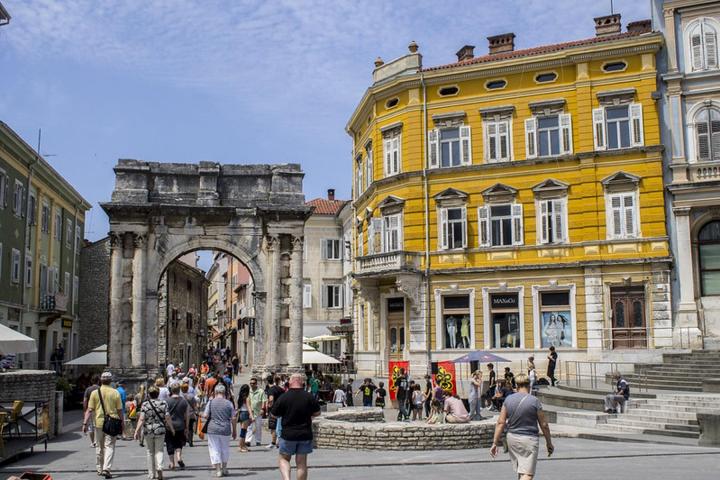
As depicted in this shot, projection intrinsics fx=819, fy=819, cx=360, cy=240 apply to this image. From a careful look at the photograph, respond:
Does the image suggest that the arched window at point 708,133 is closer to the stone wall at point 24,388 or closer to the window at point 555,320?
the window at point 555,320

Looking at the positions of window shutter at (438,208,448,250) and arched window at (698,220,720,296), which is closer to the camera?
arched window at (698,220,720,296)

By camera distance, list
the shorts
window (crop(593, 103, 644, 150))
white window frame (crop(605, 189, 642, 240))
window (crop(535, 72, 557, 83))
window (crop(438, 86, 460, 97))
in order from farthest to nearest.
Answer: window (crop(438, 86, 460, 97))
window (crop(535, 72, 557, 83))
window (crop(593, 103, 644, 150))
white window frame (crop(605, 189, 642, 240))
the shorts

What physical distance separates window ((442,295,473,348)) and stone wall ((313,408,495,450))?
61.8ft

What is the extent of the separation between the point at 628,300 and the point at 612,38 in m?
12.0

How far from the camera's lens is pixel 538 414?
10.6 meters

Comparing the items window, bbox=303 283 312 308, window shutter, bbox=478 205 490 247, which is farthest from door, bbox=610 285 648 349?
window, bbox=303 283 312 308

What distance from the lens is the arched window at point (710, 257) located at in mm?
34250

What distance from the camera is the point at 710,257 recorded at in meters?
34.4

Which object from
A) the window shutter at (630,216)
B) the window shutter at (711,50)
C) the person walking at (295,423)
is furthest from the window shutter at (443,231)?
the person walking at (295,423)

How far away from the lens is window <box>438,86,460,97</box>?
128 ft

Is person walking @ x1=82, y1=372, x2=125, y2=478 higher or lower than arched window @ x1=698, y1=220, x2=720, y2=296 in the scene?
lower

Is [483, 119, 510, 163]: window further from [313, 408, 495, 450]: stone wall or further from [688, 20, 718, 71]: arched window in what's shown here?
[313, 408, 495, 450]: stone wall

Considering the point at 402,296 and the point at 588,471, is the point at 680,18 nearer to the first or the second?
the point at 402,296

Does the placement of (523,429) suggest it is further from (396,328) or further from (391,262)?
(396,328)
